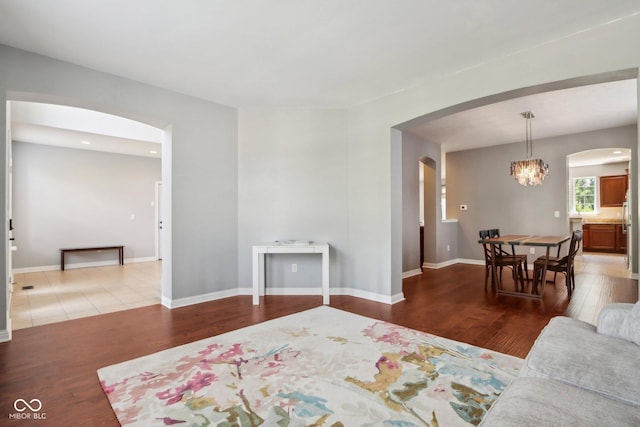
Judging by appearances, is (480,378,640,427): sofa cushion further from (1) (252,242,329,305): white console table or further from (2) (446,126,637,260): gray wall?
(2) (446,126,637,260): gray wall

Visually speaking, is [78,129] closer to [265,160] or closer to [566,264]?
[265,160]

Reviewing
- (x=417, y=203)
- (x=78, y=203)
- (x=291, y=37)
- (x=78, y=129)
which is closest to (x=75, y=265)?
(x=78, y=203)

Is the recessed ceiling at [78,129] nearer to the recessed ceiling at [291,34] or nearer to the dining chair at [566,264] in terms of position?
the recessed ceiling at [291,34]

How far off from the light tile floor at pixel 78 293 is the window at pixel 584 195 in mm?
11883

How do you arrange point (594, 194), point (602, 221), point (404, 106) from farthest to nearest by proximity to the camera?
point (594, 194)
point (602, 221)
point (404, 106)

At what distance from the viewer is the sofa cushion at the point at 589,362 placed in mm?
1187

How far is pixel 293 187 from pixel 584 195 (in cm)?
1009

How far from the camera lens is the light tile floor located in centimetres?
371

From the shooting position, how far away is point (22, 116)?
195 inches

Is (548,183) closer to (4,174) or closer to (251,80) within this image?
(251,80)

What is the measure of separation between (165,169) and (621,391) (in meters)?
4.50

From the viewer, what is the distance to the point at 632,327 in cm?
155

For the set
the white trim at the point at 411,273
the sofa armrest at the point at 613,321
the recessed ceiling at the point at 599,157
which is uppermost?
the recessed ceiling at the point at 599,157

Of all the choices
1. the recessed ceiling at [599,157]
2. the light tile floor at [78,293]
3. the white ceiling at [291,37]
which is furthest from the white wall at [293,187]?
the recessed ceiling at [599,157]
